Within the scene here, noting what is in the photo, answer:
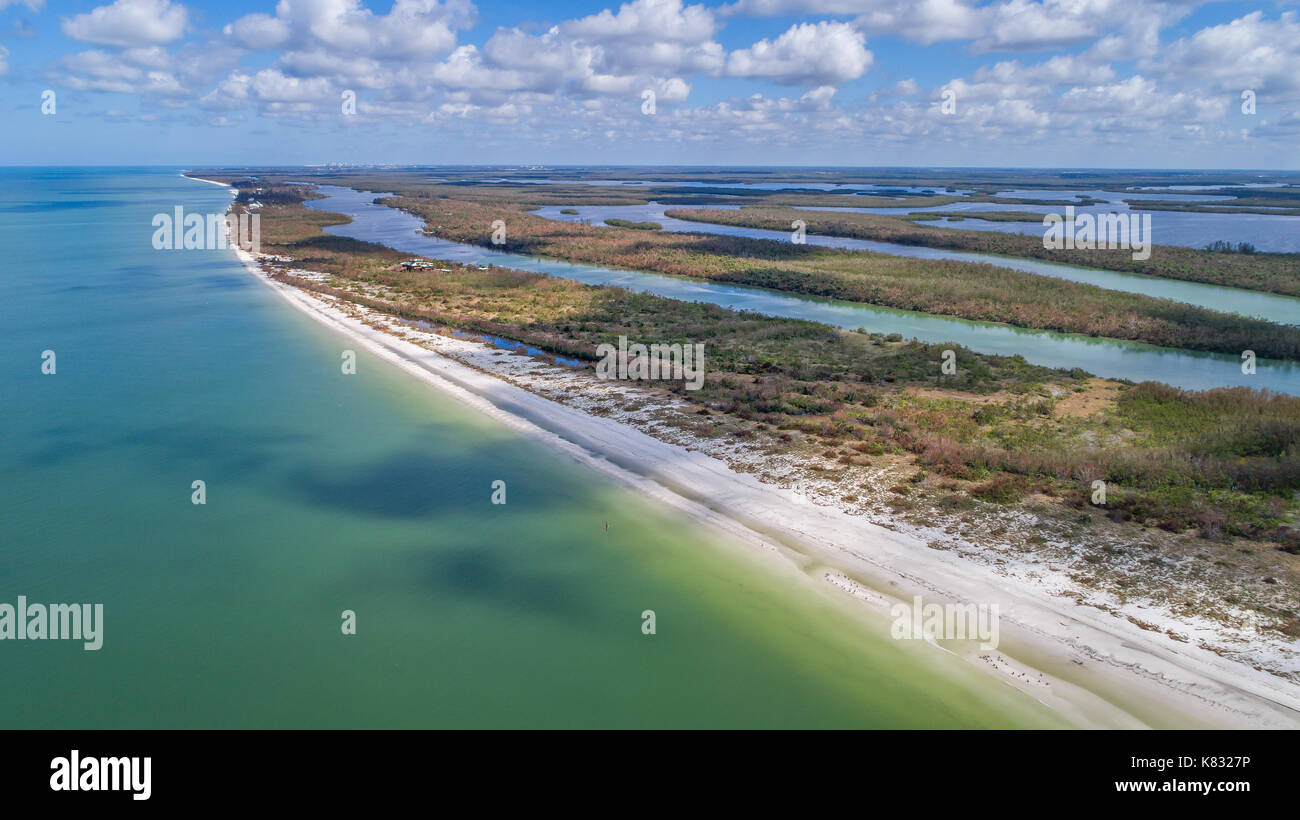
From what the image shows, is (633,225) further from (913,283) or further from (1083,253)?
(1083,253)

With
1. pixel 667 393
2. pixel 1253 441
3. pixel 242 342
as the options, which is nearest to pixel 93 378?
pixel 242 342

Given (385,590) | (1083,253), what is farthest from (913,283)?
(385,590)

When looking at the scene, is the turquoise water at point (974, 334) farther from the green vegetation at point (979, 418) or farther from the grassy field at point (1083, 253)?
the grassy field at point (1083, 253)

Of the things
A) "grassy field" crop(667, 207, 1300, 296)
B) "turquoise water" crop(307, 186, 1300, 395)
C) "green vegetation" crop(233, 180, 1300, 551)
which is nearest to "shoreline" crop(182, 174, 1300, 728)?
"green vegetation" crop(233, 180, 1300, 551)

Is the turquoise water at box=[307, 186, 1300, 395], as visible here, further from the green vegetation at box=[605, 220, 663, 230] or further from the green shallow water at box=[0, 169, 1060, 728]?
the green vegetation at box=[605, 220, 663, 230]

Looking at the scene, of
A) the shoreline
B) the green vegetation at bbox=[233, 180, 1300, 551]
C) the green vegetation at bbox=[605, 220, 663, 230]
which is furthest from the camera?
the green vegetation at bbox=[605, 220, 663, 230]

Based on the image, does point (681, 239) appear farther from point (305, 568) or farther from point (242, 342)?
point (305, 568)

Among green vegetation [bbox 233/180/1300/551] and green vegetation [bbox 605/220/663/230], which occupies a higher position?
green vegetation [bbox 605/220/663/230]
